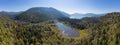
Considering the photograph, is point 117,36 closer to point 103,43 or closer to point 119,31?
point 119,31

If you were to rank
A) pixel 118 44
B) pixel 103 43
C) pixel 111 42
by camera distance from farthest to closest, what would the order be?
1. pixel 103 43
2. pixel 111 42
3. pixel 118 44

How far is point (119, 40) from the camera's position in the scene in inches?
6939

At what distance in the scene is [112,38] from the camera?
193 metres

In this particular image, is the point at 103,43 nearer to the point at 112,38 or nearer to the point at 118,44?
the point at 112,38

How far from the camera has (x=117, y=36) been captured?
7244 inches

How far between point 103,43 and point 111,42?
45.3ft

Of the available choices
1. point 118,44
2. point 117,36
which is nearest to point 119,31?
point 117,36

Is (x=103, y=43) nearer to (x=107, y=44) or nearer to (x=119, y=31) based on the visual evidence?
(x=107, y=44)

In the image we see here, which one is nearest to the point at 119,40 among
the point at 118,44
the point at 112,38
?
the point at 118,44

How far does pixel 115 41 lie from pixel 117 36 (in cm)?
633

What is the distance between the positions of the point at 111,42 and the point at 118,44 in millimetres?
12991

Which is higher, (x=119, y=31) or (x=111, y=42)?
(x=119, y=31)

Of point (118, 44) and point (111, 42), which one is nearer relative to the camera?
point (118, 44)

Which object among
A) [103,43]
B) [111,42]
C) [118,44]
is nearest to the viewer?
[118,44]
